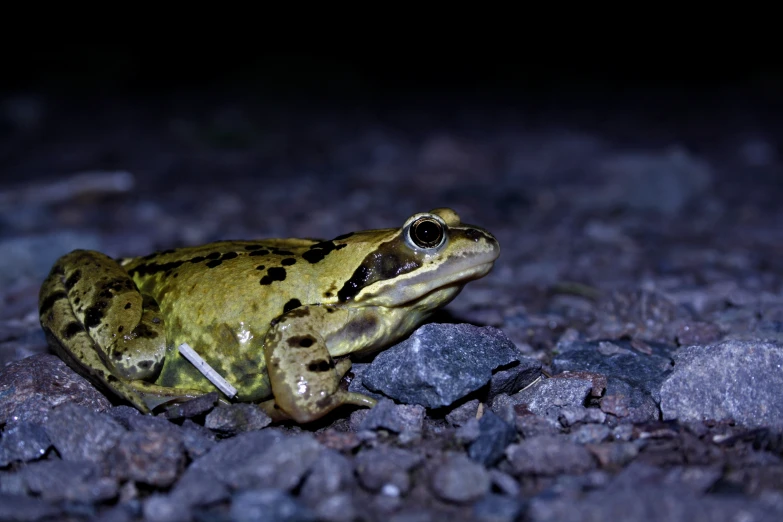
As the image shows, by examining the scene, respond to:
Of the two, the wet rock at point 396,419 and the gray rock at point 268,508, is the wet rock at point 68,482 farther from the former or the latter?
the wet rock at point 396,419

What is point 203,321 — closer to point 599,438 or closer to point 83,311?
point 83,311

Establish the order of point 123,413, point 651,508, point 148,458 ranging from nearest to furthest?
1. point 651,508
2. point 148,458
3. point 123,413

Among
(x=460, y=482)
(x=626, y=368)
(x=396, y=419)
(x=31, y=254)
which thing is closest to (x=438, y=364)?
(x=396, y=419)

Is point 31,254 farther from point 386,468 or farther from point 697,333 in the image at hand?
point 697,333

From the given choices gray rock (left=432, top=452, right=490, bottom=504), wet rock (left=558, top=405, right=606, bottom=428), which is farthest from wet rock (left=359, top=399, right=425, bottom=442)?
wet rock (left=558, top=405, right=606, bottom=428)

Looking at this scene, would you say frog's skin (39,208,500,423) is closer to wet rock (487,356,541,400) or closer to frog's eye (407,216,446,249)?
frog's eye (407,216,446,249)

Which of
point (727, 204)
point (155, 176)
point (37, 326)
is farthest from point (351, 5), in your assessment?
point (37, 326)
